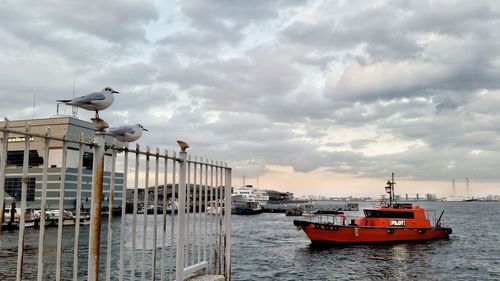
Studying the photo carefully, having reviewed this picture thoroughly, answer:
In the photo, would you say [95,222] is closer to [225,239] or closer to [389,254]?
[225,239]

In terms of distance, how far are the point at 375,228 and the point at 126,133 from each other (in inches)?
1689

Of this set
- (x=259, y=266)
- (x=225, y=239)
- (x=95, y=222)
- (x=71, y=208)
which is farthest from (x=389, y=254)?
(x=71, y=208)

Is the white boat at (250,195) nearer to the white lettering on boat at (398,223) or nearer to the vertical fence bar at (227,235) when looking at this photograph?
the white lettering on boat at (398,223)

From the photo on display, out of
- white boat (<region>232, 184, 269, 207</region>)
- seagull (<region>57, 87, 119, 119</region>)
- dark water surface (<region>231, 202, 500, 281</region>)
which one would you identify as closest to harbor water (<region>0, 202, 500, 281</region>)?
dark water surface (<region>231, 202, 500, 281</region>)

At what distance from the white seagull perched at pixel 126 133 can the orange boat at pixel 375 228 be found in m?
40.2

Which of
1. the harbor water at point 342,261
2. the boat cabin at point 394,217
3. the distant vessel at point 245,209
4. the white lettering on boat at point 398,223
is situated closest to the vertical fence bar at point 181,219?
the harbor water at point 342,261

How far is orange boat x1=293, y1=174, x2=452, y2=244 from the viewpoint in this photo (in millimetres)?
43438

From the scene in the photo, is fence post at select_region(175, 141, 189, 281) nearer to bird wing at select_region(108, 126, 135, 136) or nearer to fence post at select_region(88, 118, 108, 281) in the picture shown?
bird wing at select_region(108, 126, 135, 136)

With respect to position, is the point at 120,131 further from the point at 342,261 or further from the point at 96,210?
the point at 342,261

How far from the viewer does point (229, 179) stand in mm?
7176

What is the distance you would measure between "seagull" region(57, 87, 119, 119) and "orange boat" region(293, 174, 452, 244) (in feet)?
133

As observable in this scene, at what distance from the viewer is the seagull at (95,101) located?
13.0ft

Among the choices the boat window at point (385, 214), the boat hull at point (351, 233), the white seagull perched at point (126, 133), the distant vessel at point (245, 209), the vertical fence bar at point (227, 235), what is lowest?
the distant vessel at point (245, 209)

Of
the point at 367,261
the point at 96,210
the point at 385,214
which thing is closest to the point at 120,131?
the point at 96,210
